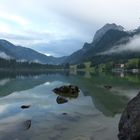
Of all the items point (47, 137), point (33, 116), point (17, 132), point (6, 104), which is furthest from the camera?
point (6, 104)

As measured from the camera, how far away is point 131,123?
2778 centimetres

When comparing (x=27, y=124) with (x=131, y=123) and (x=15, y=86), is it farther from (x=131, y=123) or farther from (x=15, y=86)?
(x=15, y=86)

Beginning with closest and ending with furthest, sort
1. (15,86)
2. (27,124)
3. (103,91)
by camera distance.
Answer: (27,124) → (103,91) → (15,86)

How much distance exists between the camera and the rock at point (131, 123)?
25947 millimetres

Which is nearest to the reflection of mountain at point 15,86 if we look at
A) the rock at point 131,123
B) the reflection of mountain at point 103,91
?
the reflection of mountain at point 103,91

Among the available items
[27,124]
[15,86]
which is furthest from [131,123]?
[15,86]

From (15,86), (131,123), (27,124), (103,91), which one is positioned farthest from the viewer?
(15,86)

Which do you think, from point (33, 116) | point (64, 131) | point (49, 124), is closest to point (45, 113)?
point (33, 116)

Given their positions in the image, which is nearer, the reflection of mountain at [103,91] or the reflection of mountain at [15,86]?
the reflection of mountain at [103,91]

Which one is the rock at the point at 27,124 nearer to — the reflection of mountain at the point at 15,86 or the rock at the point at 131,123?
the rock at the point at 131,123

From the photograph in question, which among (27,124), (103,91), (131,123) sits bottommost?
(103,91)

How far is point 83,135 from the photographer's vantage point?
33.3 metres

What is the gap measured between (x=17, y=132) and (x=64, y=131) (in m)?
6.02

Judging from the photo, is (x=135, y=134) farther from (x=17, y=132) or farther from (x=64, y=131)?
(x=17, y=132)
